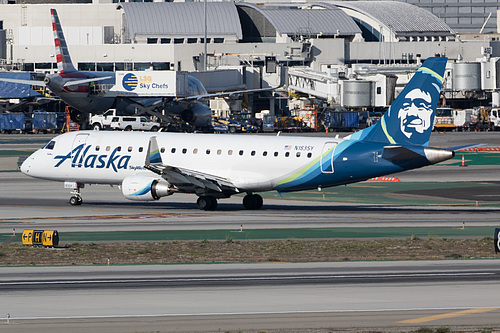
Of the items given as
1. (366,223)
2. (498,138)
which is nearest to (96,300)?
(366,223)

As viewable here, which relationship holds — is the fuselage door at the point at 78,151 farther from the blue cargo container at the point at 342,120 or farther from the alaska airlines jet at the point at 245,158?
the blue cargo container at the point at 342,120

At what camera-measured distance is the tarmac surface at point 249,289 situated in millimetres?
20281

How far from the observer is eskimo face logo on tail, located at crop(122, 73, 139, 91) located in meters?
110

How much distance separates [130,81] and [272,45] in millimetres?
45716

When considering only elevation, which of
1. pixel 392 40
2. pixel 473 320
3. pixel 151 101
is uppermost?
pixel 392 40

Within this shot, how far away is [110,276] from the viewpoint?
26594mm

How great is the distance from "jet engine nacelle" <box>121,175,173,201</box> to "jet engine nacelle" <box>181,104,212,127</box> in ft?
218

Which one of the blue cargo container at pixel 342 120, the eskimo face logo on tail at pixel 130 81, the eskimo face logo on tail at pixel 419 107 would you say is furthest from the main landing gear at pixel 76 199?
the blue cargo container at pixel 342 120

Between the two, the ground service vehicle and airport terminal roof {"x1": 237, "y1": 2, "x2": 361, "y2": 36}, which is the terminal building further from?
the ground service vehicle

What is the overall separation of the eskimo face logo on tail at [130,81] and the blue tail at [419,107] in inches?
2811

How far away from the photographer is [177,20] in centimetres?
15500

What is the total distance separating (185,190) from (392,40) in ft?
405

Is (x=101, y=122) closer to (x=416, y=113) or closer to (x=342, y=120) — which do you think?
(x=342, y=120)

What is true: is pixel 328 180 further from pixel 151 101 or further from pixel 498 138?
pixel 151 101
